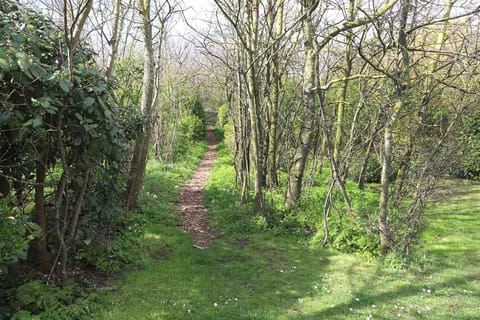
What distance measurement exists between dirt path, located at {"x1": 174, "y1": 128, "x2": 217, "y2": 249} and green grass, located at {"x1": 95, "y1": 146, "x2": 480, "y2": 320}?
9.9 inches

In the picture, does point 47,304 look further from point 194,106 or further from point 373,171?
point 194,106

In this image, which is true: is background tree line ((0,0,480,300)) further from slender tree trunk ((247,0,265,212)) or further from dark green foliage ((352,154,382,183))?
dark green foliage ((352,154,382,183))

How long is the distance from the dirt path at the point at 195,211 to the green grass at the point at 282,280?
25cm

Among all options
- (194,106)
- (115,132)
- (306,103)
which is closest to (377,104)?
(306,103)

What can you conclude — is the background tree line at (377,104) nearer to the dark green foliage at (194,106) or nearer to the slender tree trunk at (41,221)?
the slender tree trunk at (41,221)

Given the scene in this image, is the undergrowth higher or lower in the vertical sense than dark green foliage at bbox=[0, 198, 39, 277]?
lower

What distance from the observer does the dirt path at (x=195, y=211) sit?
6683 mm

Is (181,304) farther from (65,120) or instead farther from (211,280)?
(65,120)

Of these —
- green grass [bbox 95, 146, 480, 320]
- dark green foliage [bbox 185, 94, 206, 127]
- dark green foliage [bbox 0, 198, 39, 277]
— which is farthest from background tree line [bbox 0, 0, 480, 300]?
dark green foliage [bbox 185, 94, 206, 127]

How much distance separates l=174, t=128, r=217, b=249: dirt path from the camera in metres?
6.68

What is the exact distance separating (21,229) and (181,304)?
207 centimetres

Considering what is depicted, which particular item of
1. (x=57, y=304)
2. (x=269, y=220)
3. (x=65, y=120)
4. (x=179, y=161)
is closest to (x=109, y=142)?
(x=65, y=120)

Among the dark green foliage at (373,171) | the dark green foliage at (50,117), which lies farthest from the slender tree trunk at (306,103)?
the dark green foliage at (373,171)

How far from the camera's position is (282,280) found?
488 cm
